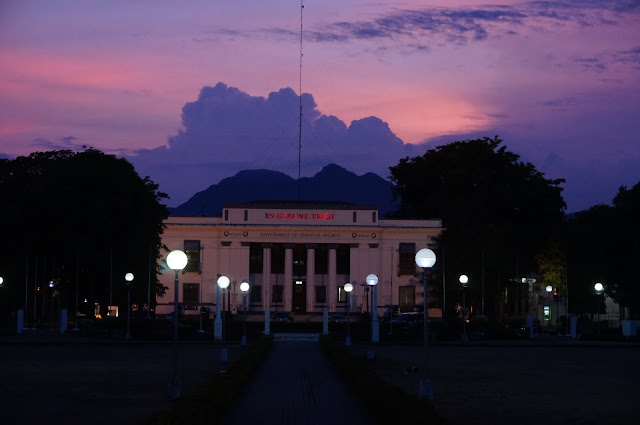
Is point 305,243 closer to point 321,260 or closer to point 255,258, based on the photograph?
point 321,260

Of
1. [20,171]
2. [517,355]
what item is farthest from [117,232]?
[517,355]

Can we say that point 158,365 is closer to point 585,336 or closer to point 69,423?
point 69,423

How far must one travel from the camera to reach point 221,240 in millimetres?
118500

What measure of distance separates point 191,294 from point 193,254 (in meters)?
4.85

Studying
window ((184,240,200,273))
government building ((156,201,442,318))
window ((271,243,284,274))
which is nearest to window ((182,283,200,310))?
government building ((156,201,442,318))

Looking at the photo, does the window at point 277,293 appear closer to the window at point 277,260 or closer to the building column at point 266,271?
the building column at point 266,271

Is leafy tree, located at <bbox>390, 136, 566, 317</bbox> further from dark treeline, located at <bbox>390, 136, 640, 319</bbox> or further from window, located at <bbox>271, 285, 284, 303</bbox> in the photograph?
window, located at <bbox>271, 285, 284, 303</bbox>

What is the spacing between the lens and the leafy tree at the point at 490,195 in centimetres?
10231

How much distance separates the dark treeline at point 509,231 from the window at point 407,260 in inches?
229

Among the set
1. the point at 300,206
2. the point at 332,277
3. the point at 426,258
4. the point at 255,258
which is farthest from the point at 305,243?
the point at 426,258

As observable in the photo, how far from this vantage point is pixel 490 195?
108312 mm

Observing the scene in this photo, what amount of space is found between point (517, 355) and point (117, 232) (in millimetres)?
38979

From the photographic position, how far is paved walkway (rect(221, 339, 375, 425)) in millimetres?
21078

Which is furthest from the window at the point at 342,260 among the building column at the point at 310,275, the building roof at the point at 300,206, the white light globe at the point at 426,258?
the white light globe at the point at 426,258
